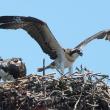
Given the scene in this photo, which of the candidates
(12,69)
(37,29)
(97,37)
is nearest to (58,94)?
(12,69)

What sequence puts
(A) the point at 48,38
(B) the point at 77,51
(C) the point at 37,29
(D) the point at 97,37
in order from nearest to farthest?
(C) the point at 37,29 < (A) the point at 48,38 < (B) the point at 77,51 < (D) the point at 97,37

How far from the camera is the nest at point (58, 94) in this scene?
60.6ft

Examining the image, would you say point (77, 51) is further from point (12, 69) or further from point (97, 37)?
point (12, 69)

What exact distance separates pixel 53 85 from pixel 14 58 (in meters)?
1.73

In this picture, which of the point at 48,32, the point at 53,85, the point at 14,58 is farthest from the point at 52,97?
the point at 48,32

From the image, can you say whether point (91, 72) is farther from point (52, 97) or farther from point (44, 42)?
point (44, 42)

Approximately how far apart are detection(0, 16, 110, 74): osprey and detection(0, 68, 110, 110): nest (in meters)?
2.92

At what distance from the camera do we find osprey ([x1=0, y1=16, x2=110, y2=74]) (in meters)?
21.7

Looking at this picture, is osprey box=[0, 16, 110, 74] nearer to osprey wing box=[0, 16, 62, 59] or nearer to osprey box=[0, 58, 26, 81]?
osprey wing box=[0, 16, 62, 59]

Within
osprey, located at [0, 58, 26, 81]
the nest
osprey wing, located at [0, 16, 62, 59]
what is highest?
osprey wing, located at [0, 16, 62, 59]

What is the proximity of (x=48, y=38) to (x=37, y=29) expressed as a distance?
0.72 meters

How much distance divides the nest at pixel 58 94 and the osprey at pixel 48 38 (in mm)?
2921

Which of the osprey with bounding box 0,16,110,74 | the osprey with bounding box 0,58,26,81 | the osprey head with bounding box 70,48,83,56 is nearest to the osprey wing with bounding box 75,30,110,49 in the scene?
the osprey with bounding box 0,16,110,74

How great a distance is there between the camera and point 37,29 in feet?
Result: 75.0
